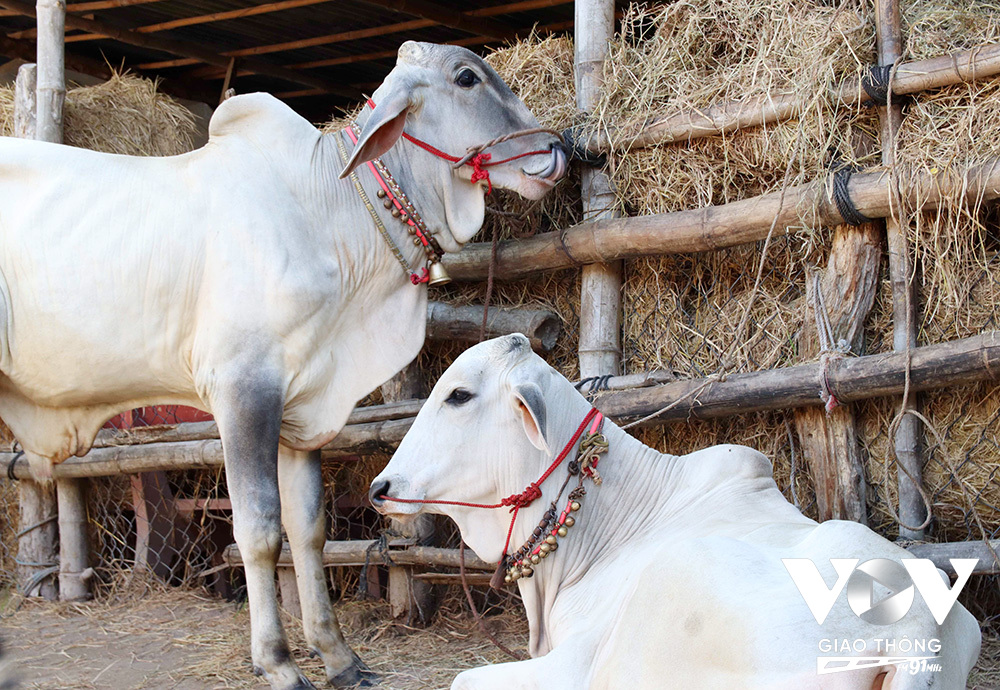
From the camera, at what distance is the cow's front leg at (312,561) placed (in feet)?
13.3

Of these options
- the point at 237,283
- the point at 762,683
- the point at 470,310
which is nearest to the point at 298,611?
the point at 470,310

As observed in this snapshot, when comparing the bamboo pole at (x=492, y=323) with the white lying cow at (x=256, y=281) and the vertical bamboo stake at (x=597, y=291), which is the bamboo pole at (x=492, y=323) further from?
the white lying cow at (x=256, y=281)

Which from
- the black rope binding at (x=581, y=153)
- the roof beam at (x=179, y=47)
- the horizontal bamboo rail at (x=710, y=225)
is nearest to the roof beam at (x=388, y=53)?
the roof beam at (x=179, y=47)

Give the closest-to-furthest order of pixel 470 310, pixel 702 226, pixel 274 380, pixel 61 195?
pixel 274 380 → pixel 61 195 → pixel 702 226 → pixel 470 310

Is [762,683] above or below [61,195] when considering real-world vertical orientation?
below

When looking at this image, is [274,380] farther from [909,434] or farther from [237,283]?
[909,434]

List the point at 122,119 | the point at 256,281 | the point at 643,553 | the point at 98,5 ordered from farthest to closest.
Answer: the point at 98,5, the point at 122,119, the point at 256,281, the point at 643,553

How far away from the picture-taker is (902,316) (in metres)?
3.96

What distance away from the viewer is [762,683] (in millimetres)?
2115

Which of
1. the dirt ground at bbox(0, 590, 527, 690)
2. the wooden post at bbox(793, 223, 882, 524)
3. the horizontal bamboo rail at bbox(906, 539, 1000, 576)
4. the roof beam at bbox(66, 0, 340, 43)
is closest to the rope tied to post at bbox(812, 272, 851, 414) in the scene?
the wooden post at bbox(793, 223, 882, 524)

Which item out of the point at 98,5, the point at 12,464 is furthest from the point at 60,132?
the point at 98,5

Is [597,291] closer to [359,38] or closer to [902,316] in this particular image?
[902,316]

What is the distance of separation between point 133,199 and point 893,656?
3.14 m

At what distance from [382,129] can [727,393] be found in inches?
62.8
